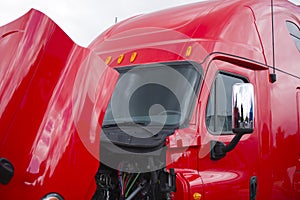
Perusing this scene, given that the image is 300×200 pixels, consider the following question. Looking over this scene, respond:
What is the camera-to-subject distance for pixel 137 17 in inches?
211

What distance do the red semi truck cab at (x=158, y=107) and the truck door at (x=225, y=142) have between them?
11 mm

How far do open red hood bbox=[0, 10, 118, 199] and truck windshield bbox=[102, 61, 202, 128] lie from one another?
1083 mm

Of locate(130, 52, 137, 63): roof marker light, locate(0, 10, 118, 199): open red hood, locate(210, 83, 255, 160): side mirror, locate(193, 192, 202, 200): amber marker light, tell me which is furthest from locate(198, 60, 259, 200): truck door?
locate(0, 10, 118, 199): open red hood

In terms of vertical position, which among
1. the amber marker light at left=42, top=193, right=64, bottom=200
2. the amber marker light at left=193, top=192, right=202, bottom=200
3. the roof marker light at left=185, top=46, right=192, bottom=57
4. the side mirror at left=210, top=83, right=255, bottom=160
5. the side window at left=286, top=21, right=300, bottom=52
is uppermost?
the side window at left=286, top=21, right=300, bottom=52

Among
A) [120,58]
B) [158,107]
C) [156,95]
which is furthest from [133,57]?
[158,107]

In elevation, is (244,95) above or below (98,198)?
above

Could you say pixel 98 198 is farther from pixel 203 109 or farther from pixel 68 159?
pixel 203 109

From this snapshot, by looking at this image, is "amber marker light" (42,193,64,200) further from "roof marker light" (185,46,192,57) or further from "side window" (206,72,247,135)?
"roof marker light" (185,46,192,57)

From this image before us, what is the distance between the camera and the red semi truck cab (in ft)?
8.39

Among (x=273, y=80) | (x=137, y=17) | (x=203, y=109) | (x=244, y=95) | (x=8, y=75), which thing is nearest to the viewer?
(x=8, y=75)

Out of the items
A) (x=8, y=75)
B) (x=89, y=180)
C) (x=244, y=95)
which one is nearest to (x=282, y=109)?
(x=244, y=95)

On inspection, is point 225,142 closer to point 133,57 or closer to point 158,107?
point 158,107

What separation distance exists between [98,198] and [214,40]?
185 cm

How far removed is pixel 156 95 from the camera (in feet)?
12.9
